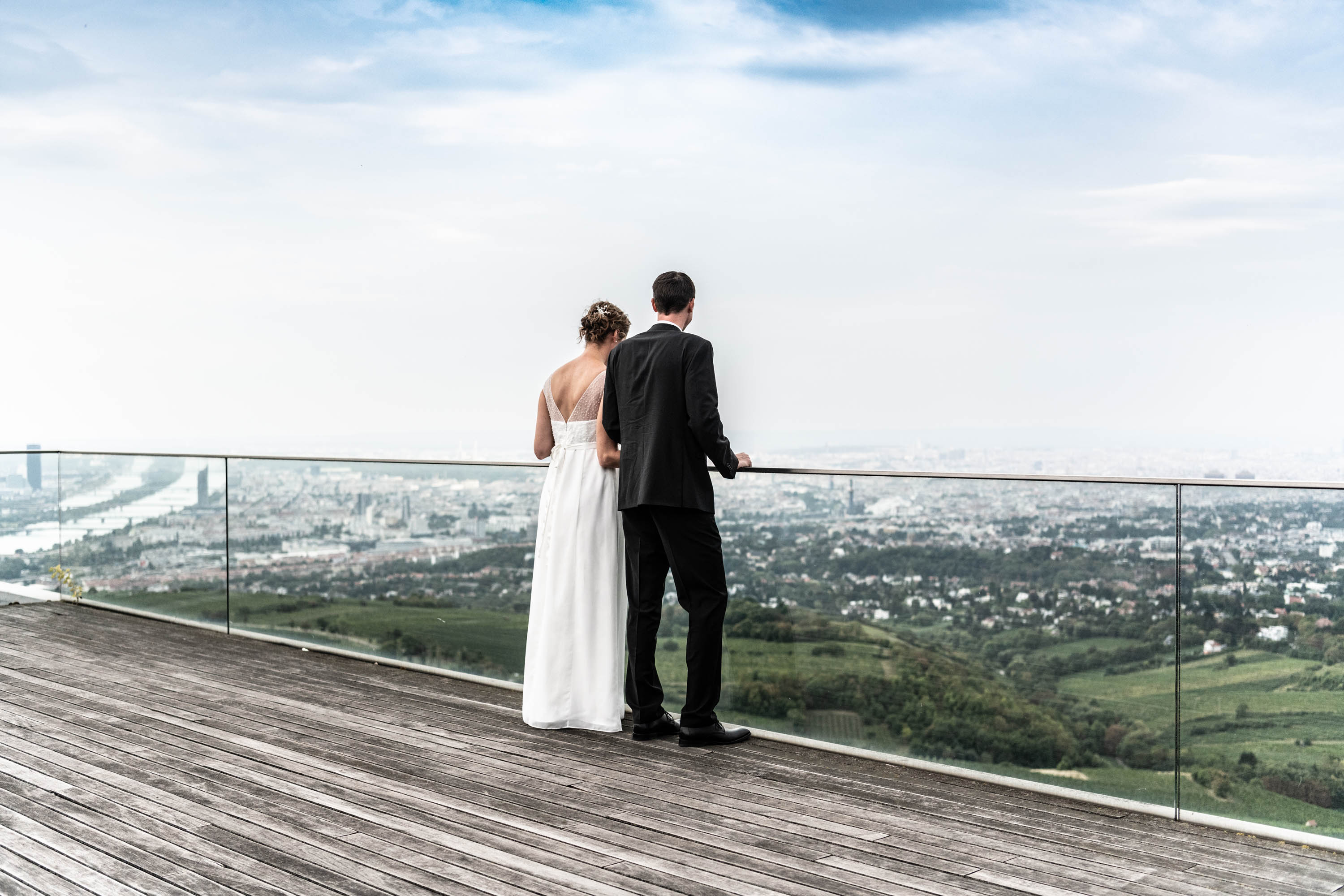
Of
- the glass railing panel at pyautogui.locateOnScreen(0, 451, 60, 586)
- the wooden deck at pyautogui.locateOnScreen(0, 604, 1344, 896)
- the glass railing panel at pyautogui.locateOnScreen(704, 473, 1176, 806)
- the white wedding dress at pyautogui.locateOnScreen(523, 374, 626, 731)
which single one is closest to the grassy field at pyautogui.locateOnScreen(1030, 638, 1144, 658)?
the glass railing panel at pyautogui.locateOnScreen(704, 473, 1176, 806)

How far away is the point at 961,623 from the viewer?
3537 millimetres

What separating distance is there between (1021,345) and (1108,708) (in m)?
22.2

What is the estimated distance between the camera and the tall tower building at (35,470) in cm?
741

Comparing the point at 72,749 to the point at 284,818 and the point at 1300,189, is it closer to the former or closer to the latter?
the point at 284,818

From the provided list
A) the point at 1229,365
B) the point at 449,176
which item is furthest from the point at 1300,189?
the point at 449,176

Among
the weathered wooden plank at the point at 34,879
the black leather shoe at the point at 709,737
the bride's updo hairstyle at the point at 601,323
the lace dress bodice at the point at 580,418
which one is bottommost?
the black leather shoe at the point at 709,737

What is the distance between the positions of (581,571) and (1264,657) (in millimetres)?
2185

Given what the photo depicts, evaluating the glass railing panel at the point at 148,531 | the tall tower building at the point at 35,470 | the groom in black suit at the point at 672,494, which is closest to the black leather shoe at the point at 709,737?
the groom in black suit at the point at 672,494

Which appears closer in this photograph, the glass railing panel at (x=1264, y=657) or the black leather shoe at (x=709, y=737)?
the glass railing panel at (x=1264, y=657)

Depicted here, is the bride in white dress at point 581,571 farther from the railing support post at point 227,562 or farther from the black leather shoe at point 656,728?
the railing support post at point 227,562

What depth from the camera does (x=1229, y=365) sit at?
23.0 metres

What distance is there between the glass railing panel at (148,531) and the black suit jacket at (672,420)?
3.47m

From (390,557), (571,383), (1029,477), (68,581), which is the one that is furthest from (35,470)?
(1029,477)

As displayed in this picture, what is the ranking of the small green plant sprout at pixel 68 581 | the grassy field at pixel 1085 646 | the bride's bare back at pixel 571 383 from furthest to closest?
the small green plant sprout at pixel 68 581
the bride's bare back at pixel 571 383
the grassy field at pixel 1085 646
